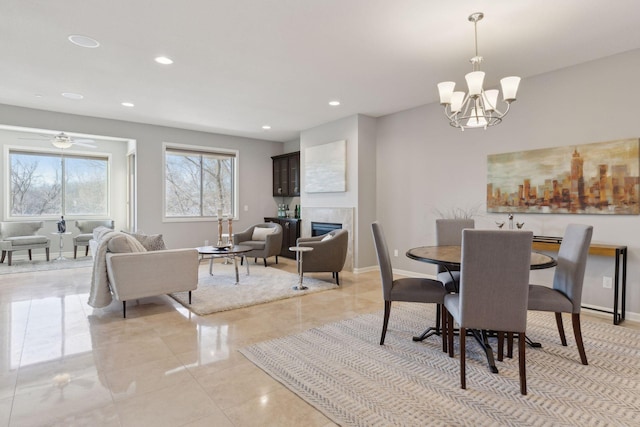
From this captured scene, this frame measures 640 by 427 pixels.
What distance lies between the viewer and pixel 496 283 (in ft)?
6.91

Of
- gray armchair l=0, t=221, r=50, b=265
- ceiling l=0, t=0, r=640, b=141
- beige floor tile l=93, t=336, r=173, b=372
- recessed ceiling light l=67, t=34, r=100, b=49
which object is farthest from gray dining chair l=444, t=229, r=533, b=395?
gray armchair l=0, t=221, r=50, b=265

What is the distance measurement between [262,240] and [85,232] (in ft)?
13.7

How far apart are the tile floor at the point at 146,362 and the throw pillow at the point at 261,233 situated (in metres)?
2.44

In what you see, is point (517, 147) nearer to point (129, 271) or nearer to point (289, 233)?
point (289, 233)

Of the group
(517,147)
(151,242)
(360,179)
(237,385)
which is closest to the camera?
(237,385)

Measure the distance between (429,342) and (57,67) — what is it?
15.8 feet

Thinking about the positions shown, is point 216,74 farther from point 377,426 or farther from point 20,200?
point 20,200

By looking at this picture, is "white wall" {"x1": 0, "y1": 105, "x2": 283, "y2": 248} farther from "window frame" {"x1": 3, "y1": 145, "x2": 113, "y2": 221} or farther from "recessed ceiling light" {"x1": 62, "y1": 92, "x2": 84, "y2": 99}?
"recessed ceiling light" {"x1": 62, "y1": 92, "x2": 84, "y2": 99}

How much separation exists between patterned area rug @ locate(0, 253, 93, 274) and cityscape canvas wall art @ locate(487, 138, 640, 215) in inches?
279

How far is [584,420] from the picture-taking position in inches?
72.2

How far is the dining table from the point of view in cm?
239

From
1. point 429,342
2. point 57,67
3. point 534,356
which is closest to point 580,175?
point 534,356

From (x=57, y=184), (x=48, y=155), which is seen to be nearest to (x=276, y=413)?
(x=57, y=184)

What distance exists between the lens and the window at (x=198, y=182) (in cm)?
719
